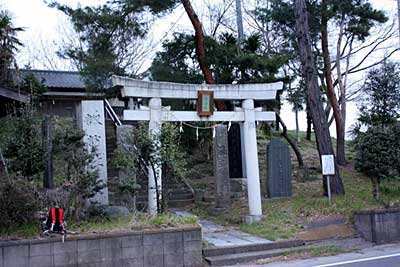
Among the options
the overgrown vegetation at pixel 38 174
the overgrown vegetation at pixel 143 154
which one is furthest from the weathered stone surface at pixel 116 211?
the overgrown vegetation at pixel 38 174

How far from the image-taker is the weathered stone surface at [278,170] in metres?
14.8

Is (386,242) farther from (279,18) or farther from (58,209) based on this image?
(279,18)

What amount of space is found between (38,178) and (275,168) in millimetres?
7622

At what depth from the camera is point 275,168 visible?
1482cm

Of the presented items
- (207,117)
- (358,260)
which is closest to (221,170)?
(207,117)

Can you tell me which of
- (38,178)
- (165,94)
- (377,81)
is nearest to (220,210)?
(165,94)

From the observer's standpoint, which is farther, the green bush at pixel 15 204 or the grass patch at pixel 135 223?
the grass patch at pixel 135 223

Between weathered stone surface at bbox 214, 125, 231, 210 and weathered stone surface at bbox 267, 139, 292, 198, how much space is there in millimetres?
1399

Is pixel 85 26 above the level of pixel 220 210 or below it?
above

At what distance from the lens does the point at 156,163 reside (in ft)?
35.0

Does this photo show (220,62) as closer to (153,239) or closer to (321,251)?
(321,251)

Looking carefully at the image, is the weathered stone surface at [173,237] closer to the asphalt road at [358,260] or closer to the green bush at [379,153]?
the asphalt road at [358,260]

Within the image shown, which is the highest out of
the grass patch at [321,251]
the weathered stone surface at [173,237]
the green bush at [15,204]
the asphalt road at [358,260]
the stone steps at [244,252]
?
the green bush at [15,204]

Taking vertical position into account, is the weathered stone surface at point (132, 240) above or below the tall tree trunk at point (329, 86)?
below
